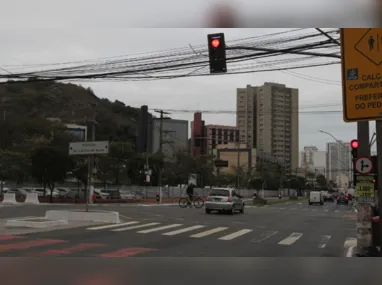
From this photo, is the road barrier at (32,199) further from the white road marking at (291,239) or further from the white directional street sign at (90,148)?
the white road marking at (291,239)

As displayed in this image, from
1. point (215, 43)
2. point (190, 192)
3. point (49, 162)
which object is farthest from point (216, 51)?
point (49, 162)

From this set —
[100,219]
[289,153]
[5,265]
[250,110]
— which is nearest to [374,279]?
[5,265]

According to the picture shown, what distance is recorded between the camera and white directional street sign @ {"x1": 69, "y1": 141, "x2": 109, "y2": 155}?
21672 mm

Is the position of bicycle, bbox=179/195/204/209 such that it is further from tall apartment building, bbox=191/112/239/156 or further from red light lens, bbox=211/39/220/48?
tall apartment building, bbox=191/112/239/156

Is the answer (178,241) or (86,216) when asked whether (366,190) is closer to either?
(178,241)

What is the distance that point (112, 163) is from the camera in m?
46.9

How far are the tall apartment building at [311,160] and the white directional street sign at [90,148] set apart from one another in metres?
114

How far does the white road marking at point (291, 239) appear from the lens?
47.1ft

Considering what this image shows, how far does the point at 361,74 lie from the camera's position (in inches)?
326

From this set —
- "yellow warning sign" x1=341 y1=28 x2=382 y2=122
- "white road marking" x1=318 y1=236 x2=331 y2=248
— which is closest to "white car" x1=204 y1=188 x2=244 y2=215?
"white road marking" x1=318 y1=236 x2=331 y2=248

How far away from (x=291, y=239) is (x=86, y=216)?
29.5 feet

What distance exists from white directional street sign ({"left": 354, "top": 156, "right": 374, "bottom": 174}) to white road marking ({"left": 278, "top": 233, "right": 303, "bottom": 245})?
13.2 ft

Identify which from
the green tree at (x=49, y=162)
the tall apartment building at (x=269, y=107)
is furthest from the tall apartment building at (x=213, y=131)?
the green tree at (x=49, y=162)

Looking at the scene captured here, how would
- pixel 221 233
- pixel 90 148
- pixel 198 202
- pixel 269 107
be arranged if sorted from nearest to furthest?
pixel 221 233
pixel 90 148
pixel 198 202
pixel 269 107
